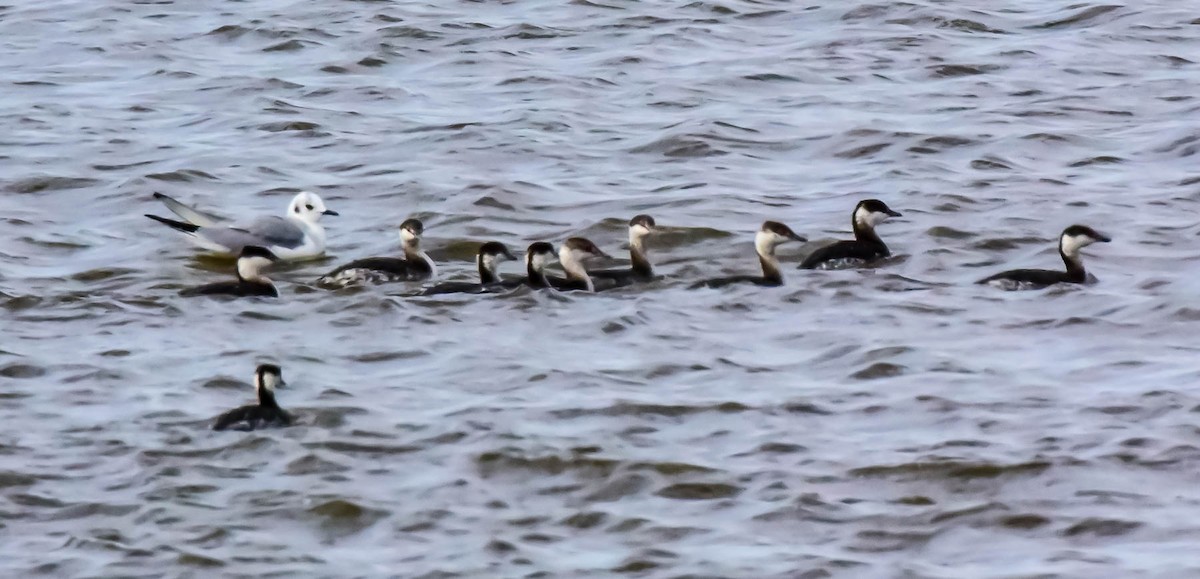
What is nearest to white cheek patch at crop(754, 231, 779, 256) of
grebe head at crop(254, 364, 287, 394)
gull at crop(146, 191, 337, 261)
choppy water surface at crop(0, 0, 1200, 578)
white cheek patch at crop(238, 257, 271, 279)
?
choppy water surface at crop(0, 0, 1200, 578)

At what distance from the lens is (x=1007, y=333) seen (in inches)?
476

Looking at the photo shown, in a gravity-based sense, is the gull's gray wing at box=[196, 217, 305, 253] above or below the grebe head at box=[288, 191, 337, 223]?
below

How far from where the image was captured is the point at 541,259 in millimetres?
13258

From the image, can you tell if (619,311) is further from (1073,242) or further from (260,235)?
(1073,242)

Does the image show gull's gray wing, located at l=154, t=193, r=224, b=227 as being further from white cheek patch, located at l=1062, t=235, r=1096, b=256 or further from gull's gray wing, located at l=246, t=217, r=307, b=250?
white cheek patch, located at l=1062, t=235, r=1096, b=256

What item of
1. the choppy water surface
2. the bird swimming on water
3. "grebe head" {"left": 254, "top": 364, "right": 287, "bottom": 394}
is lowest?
the choppy water surface

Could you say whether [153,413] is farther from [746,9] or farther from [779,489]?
[746,9]

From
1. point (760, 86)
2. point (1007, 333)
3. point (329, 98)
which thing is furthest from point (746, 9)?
point (1007, 333)

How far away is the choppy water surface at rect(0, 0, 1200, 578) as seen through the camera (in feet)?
30.2

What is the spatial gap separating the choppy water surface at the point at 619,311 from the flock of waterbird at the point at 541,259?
0.15 metres

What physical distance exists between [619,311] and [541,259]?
0.76 metres

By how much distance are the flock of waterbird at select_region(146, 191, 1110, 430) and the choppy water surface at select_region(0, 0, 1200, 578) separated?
0.15m

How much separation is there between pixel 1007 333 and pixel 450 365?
300 cm

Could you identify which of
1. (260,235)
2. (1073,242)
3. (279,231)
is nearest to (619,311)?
(279,231)
